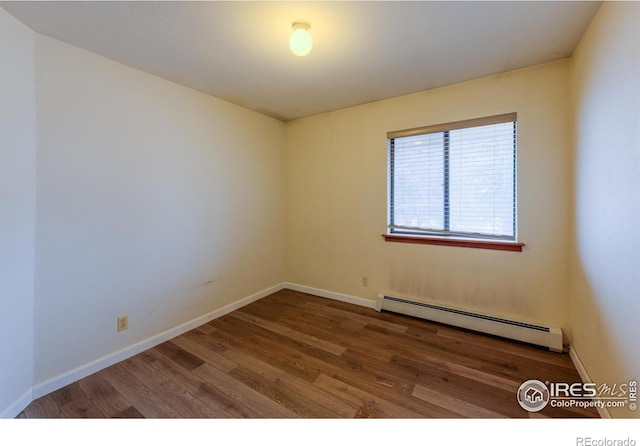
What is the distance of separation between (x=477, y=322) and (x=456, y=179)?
138 centimetres

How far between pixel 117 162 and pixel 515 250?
3399 mm

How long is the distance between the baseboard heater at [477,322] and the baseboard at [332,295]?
0.60ft

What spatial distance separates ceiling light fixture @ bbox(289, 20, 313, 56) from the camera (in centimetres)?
153

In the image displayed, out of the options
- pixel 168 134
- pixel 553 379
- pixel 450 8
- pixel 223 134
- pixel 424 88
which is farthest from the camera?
pixel 223 134

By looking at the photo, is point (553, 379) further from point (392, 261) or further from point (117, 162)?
point (117, 162)

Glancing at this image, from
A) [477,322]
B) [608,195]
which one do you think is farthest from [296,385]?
[608,195]

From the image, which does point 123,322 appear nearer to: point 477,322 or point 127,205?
point 127,205

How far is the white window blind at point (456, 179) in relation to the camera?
232 cm

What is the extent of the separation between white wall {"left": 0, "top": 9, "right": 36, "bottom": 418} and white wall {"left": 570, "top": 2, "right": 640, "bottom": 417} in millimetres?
3199

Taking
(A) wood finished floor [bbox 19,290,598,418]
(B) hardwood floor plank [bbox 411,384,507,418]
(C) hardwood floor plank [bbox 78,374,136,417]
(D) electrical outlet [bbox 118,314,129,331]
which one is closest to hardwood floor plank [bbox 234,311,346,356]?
(A) wood finished floor [bbox 19,290,598,418]

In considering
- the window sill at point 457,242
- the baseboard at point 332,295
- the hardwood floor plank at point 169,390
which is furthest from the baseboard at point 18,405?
the window sill at point 457,242

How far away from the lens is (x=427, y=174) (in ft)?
8.84

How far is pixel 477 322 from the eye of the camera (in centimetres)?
A: 236

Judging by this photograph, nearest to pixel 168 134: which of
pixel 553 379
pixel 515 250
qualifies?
pixel 515 250
